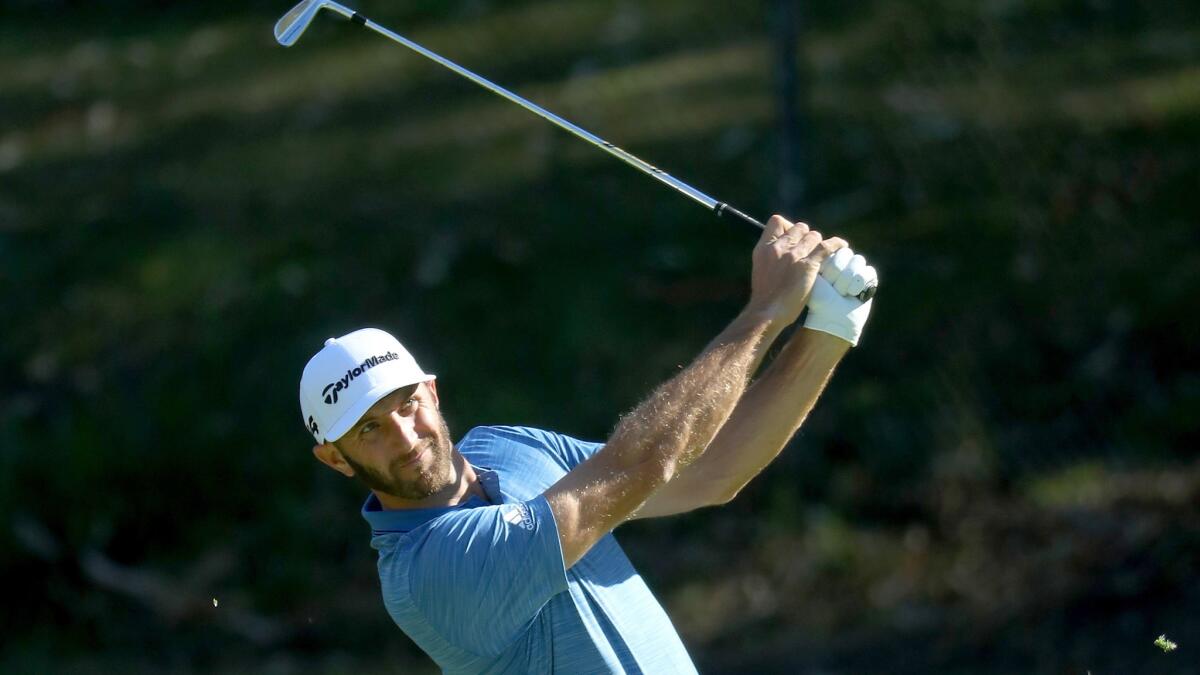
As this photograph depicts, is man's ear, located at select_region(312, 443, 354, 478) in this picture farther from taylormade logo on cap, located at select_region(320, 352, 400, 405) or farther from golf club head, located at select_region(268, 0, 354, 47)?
golf club head, located at select_region(268, 0, 354, 47)

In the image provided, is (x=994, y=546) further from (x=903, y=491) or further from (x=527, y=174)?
(x=527, y=174)

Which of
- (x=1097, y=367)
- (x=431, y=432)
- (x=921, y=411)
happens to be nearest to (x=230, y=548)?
(x=921, y=411)

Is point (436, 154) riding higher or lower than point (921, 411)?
higher

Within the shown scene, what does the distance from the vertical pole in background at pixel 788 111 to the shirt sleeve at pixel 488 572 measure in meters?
4.79

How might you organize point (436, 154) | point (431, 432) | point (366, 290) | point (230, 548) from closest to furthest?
1. point (431, 432)
2. point (230, 548)
3. point (366, 290)
4. point (436, 154)

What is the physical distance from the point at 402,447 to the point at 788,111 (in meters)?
4.86

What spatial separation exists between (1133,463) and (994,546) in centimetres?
71

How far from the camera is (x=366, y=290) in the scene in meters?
9.12

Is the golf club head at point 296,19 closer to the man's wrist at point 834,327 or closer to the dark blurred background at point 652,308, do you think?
the man's wrist at point 834,327

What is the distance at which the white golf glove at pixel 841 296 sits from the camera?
3.73m

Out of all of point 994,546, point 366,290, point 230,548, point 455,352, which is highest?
point 366,290

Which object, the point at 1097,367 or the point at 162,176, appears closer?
the point at 1097,367

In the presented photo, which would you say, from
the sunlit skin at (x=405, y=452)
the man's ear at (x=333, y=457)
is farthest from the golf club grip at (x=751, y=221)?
the man's ear at (x=333, y=457)

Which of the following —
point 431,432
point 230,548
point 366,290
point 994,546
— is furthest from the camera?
point 366,290
